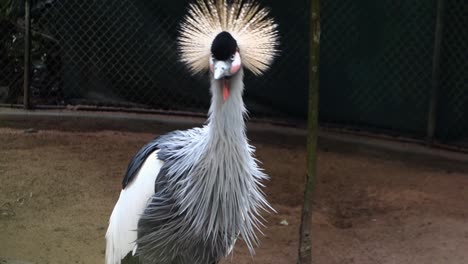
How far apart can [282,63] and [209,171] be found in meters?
3.65

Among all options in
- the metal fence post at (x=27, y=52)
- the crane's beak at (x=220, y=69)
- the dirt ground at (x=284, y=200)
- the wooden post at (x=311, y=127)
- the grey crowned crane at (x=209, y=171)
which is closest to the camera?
the crane's beak at (x=220, y=69)

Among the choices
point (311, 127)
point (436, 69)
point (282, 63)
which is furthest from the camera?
point (282, 63)

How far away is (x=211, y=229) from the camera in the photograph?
126 inches

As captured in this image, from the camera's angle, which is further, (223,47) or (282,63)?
(282,63)

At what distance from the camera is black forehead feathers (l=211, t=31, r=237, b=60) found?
2.95 metres

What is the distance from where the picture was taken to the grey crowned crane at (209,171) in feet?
9.93

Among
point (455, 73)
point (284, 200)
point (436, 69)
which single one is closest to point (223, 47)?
point (284, 200)

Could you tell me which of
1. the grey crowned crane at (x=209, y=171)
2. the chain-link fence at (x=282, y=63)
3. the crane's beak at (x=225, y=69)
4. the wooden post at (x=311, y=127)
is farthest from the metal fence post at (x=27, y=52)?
the crane's beak at (x=225, y=69)

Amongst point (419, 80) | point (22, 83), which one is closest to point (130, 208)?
point (419, 80)

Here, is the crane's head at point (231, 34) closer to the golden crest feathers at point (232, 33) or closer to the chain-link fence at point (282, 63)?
the golden crest feathers at point (232, 33)

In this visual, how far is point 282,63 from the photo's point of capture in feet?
21.8

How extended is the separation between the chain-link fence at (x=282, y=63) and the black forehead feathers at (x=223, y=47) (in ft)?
12.0

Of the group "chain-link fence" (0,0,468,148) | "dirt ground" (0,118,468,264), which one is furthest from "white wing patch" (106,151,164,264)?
"chain-link fence" (0,0,468,148)

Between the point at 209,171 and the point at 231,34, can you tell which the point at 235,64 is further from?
the point at 209,171
